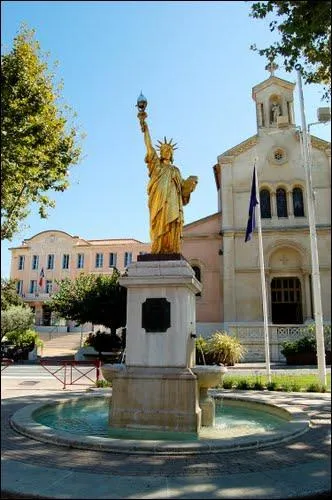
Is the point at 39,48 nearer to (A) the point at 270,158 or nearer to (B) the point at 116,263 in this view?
A: (A) the point at 270,158

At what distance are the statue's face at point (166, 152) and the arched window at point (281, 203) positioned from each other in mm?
27994

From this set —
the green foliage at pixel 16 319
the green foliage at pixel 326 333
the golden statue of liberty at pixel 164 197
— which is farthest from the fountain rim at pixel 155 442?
the green foliage at pixel 16 319

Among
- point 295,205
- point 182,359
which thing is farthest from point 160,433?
point 295,205

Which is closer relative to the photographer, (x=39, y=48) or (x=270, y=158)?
(x=39, y=48)

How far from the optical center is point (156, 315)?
8461 mm

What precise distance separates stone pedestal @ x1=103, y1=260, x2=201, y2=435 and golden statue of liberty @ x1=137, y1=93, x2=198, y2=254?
0.69 metres

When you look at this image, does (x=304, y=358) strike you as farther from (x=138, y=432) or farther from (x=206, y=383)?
(x=138, y=432)

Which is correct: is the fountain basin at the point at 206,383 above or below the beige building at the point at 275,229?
below

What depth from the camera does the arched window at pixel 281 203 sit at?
119 feet

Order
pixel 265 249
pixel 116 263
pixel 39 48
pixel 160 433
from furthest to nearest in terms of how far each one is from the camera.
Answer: pixel 116 263 → pixel 265 249 → pixel 39 48 → pixel 160 433

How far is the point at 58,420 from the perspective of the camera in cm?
896

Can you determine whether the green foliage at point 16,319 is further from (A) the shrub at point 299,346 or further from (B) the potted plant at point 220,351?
(A) the shrub at point 299,346

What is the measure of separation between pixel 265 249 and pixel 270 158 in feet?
27.1

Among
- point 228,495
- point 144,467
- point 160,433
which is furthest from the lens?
Answer: point 160,433
